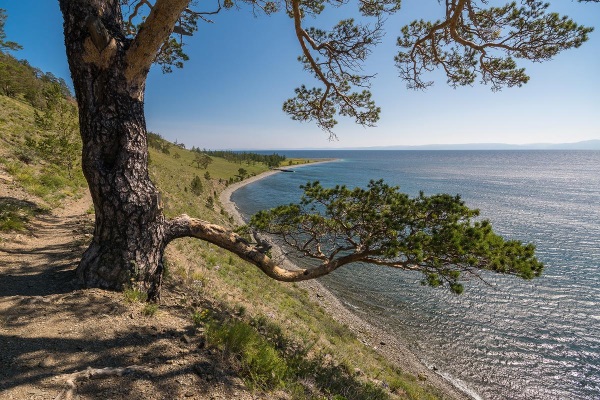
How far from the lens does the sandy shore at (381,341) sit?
43.5 feet

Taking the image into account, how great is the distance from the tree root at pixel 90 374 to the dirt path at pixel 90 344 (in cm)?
1

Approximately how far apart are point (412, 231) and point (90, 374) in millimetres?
6741

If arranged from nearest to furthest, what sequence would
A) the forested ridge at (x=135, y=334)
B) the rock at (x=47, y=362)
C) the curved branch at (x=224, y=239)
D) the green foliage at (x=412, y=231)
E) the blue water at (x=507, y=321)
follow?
the rock at (x=47, y=362)
the forested ridge at (x=135, y=334)
the curved branch at (x=224, y=239)
the green foliage at (x=412, y=231)
the blue water at (x=507, y=321)

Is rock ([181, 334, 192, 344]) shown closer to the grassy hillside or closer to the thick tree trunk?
the grassy hillside

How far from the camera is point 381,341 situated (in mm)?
15523

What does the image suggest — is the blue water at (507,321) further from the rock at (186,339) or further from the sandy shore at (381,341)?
the rock at (186,339)

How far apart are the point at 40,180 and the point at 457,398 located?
20.2 m

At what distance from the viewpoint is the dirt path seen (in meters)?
3.18

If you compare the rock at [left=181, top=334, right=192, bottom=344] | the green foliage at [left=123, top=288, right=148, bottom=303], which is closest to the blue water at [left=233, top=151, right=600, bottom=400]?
the rock at [left=181, top=334, right=192, bottom=344]

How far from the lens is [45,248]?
261 inches

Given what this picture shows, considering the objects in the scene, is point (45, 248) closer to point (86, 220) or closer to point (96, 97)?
point (86, 220)

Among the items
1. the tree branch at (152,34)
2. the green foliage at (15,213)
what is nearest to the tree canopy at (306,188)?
the tree branch at (152,34)

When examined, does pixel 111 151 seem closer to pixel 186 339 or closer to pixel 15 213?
pixel 186 339

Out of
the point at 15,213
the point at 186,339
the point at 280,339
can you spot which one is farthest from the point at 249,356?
the point at 15,213
